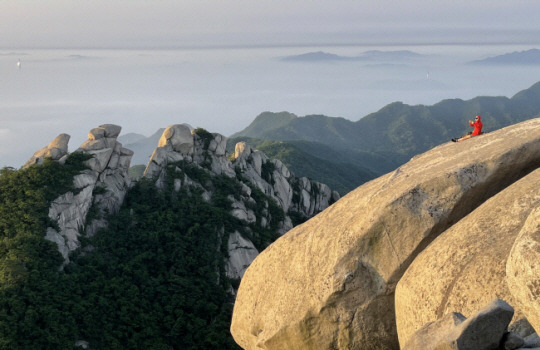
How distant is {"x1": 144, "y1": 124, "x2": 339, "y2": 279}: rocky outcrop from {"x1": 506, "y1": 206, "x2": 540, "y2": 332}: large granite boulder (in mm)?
40233

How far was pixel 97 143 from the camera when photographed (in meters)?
47.0

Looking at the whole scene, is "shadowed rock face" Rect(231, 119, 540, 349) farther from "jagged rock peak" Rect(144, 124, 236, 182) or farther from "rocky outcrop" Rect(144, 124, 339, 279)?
"jagged rock peak" Rect(144, 124, 236, 182)

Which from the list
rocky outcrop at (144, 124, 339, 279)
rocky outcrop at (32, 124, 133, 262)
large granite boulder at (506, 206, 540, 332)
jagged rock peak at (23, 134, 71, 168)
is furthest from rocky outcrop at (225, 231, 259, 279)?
large granite boulder at (506, 206, 540, 332)

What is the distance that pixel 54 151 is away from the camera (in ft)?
150

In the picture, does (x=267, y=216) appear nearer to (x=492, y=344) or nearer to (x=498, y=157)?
(x=498, y=157)

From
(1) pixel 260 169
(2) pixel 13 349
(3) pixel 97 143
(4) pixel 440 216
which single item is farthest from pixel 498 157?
(1) pixel 260 169

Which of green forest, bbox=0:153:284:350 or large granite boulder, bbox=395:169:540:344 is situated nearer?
large granite boulder, bbox=395:169:540:344

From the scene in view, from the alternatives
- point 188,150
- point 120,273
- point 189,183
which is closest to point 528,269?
point 120,273

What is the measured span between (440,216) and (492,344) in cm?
506

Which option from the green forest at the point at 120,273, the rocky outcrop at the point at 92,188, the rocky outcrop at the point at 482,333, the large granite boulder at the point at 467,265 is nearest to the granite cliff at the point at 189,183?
the rocky outcrop at the point at 92,188

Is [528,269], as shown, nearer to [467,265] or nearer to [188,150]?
[467,265]

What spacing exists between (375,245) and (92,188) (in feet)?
119

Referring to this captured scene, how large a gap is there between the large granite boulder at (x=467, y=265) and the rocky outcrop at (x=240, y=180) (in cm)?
3602

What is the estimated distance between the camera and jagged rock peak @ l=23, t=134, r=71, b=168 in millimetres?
45031
